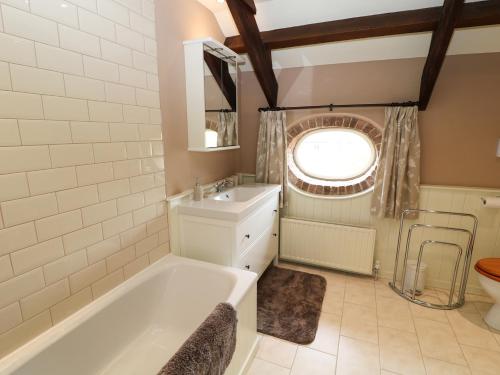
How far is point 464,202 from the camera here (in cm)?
235

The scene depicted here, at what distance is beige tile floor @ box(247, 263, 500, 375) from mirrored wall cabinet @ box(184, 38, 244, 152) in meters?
1.63

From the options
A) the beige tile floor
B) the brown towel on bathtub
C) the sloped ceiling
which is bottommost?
the beige tile floor

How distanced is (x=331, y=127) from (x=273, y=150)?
629 millimetres

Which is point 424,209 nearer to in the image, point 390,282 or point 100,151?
point 390,282

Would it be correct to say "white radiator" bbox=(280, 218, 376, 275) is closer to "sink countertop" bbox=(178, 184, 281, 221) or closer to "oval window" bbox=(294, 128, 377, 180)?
"oval window" bbox=(294, 128, 377, 180)

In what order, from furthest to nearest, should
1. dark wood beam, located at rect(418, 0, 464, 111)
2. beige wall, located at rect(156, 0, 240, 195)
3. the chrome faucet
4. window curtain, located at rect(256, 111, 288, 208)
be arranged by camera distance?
window curtain, located at rect(256, 111, 288, 208), the chrome faucet, beige wall, located at rect(156, 0, 240, 195), dark wood beam, located at rect(418, 0, 464, 111)

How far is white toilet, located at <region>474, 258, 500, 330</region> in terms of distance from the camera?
6.44ft

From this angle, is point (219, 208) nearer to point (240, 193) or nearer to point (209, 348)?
point (240, 193)

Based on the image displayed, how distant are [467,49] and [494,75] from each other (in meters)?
0.30

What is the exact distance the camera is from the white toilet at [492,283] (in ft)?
6.44

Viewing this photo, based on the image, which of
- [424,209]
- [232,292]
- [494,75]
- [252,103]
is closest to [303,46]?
[252,103]

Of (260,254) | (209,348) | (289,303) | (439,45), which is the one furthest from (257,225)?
(439,45)

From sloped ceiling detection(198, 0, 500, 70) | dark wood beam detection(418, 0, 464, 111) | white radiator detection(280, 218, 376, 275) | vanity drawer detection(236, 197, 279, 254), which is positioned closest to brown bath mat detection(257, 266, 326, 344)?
white radiator detection(280, 218, 376, 275)

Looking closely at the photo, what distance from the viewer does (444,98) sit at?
7.50 ft
